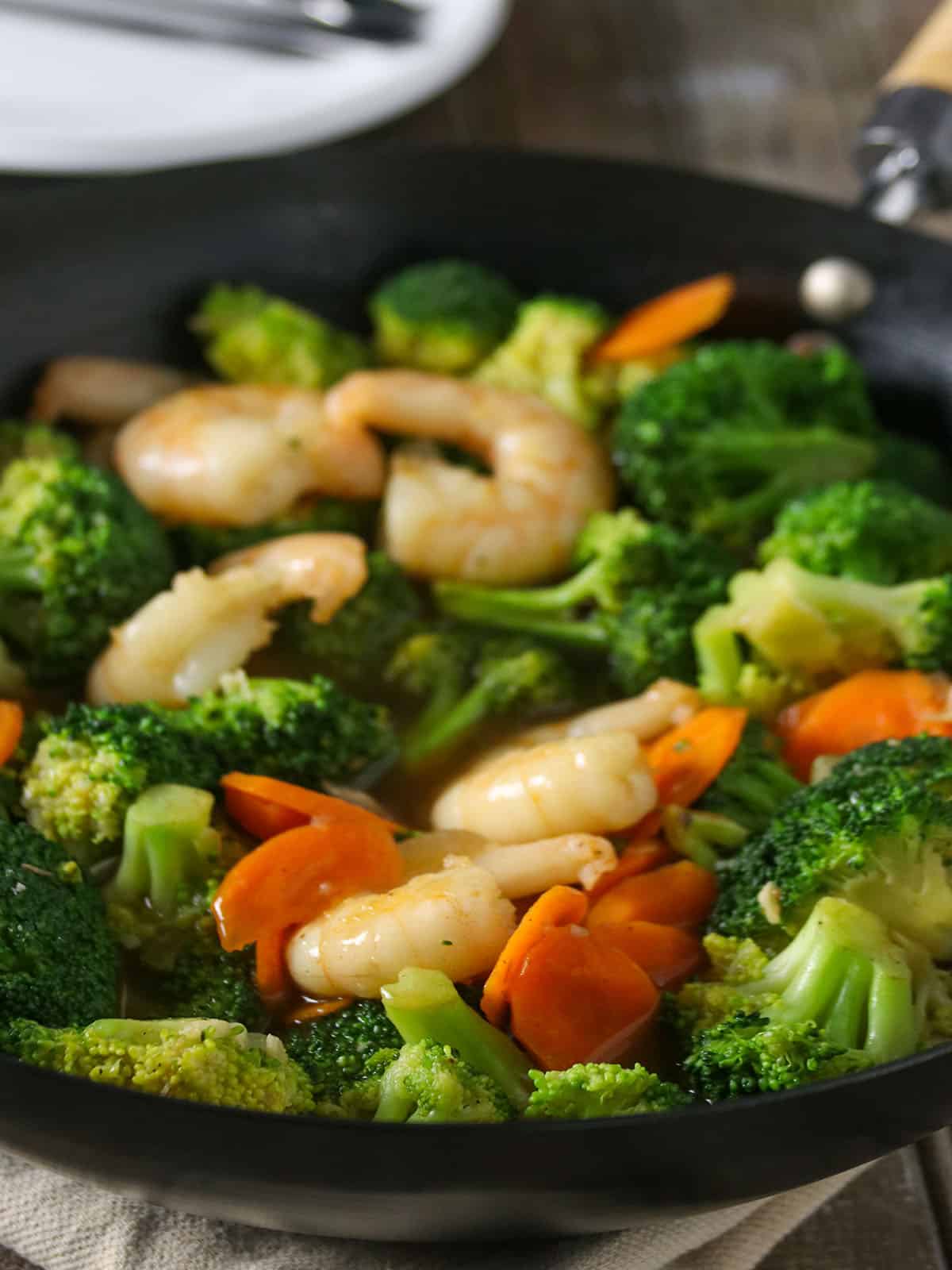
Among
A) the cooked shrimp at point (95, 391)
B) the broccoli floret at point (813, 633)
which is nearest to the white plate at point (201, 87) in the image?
the cooked shrimp at point (95, 391)

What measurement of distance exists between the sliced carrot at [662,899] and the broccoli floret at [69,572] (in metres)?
0.88

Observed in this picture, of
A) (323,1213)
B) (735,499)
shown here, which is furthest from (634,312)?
(323,1213)

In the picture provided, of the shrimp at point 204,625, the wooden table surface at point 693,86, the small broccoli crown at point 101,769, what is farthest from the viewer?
the wooden table surface at point 693,86

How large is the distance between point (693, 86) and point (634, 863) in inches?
104

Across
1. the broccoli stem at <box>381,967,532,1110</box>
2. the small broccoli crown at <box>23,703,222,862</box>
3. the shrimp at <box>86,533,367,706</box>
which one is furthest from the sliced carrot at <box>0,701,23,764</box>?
the broccoli stem at <box>381,967,532,1110</box>

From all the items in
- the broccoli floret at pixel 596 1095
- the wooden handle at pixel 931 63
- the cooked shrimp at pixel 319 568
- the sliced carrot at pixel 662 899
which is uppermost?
the wooden handle at pixel 931 63

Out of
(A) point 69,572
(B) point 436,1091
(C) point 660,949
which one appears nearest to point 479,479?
(A) point 69,572

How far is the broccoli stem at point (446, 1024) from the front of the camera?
65.1 inches

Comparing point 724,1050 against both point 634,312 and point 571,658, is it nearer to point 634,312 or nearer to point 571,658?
point 571,658

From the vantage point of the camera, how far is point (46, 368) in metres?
2.65

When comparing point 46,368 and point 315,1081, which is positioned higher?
point 46,368

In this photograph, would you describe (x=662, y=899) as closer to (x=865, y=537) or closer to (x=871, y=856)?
(x=871, y=856)

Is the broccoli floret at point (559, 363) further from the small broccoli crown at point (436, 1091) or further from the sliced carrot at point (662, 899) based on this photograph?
the small broccoli crown at point (436, 1091)

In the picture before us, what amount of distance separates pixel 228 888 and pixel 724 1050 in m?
0.62
